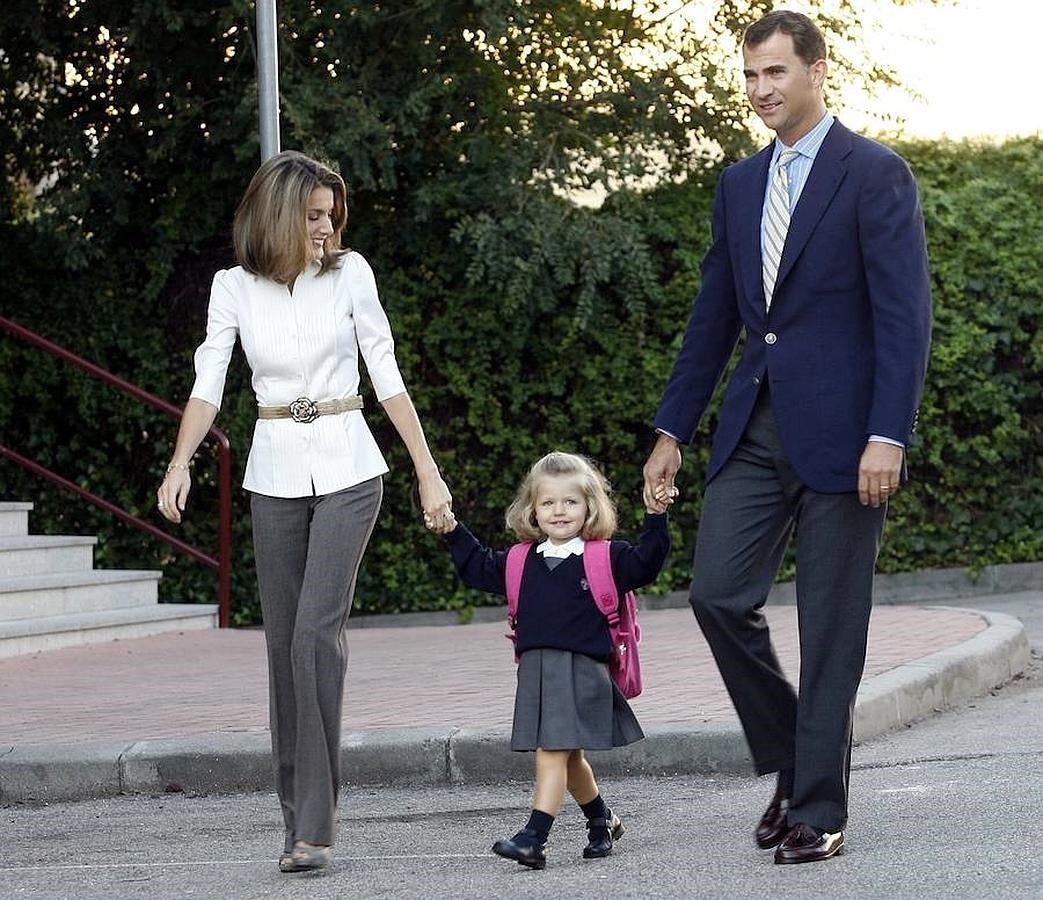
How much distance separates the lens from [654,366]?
471 inches

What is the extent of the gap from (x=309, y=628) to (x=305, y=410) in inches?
23.3

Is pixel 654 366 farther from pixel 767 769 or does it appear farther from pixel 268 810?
pixel 767 769

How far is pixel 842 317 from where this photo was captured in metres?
4.68

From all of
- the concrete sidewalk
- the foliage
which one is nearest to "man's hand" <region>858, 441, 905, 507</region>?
the concrete sidewalk

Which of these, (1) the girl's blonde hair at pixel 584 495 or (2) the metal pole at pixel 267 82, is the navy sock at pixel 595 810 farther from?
(2) the metal pole at pixel 267 82

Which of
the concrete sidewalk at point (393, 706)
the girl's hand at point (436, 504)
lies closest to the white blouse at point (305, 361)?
the girl's hand at point (436, 504)

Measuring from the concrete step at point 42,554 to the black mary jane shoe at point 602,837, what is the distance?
6.45 meters

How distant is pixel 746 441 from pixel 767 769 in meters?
0.86

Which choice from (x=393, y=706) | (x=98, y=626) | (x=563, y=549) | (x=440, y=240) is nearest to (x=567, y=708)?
(x=563, y=549)

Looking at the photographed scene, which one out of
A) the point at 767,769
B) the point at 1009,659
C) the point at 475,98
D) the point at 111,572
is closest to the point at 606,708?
the point at 767,769

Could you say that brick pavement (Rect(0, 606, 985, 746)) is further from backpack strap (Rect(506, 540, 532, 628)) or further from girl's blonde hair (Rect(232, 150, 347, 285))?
girl's blonde hair (Rect(232, 150, 347, 285))

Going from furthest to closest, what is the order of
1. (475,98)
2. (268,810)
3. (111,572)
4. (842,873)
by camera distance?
(475,98), (111,572), (268,810), (842,873)

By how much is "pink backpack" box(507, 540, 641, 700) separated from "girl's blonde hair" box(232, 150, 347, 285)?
98 centimetres

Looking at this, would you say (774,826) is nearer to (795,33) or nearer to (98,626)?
(795,33)
